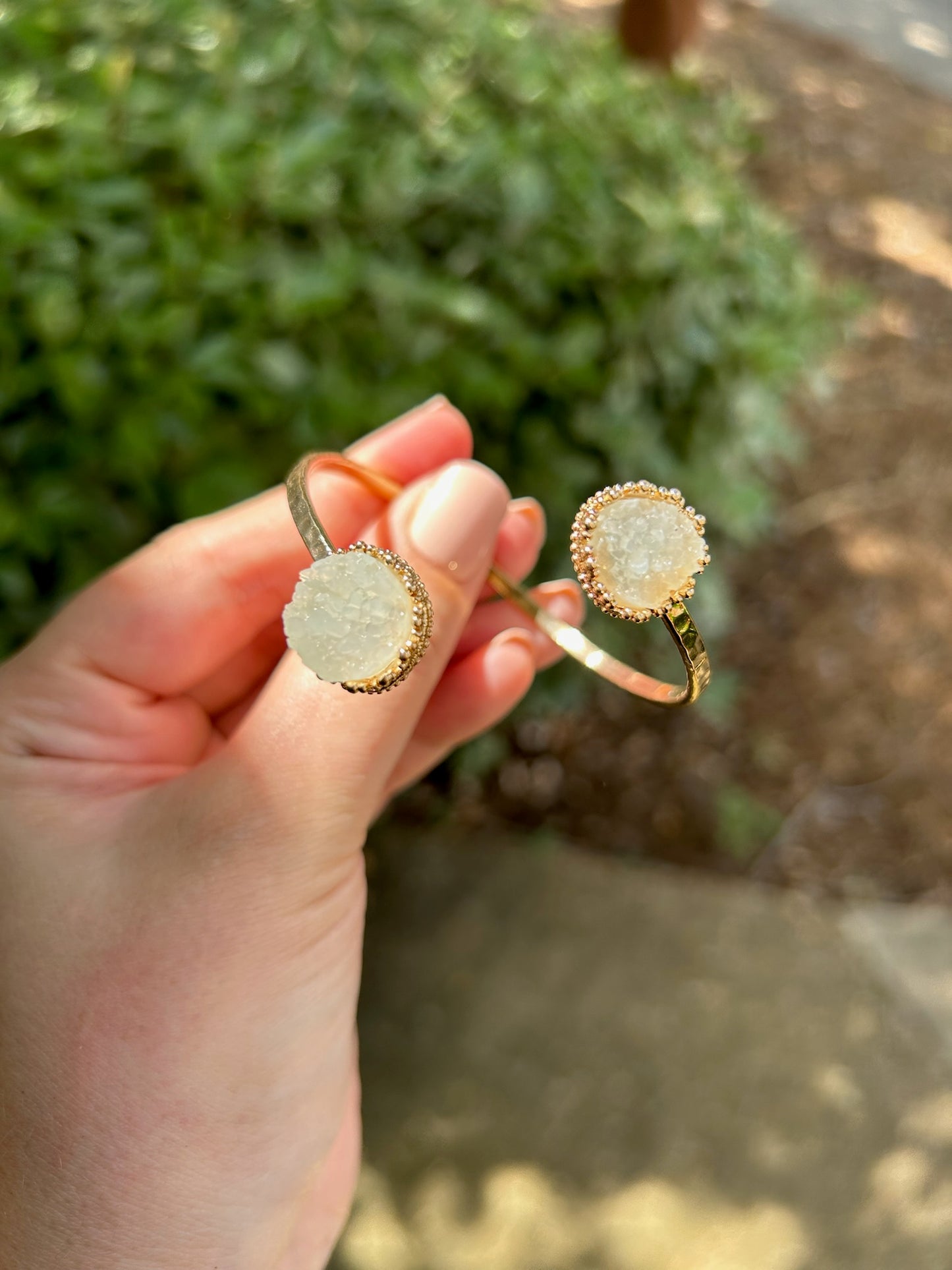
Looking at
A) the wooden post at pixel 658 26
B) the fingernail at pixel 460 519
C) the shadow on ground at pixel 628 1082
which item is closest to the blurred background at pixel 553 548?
the shadow on ground at pixel 628 1082

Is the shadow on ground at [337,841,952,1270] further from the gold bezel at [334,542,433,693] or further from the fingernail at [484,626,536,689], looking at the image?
the gold bezel at [334,542,433,693]

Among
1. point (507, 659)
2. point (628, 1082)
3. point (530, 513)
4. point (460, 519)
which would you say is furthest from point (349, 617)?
point (628, 1082)

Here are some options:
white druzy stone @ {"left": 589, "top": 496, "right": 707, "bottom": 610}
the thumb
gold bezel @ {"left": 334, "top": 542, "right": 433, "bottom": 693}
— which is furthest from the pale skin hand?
white druzy stone @ {"left": 589, "top": 496, "right": 707, "bottom": 610}

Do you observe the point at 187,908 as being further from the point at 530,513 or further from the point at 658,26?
the point at 658,26

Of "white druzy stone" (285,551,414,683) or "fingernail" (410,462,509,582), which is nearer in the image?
"white druzy stone" (285,551,414,683)

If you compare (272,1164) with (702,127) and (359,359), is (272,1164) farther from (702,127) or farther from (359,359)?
(702,127)

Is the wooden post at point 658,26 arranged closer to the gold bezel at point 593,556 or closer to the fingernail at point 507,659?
the fingernail at point 507,659
